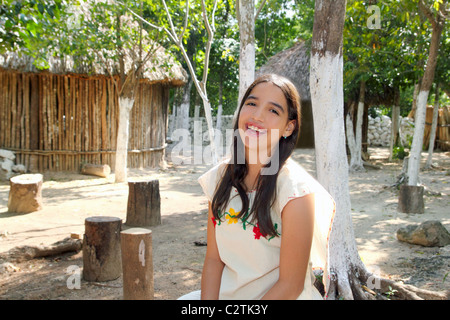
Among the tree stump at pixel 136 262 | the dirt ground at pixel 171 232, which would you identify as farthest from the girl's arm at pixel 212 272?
the dirt ground at pixel 171 232

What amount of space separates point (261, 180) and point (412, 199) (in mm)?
5415

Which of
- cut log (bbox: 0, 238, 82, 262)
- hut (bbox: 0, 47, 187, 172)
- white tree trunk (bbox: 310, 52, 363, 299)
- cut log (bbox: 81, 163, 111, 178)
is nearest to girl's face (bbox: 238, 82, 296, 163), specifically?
white tree trunk (bbox: 310, 52, 363, 299)

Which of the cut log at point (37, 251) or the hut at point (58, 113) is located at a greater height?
the hut at point (58, 113)

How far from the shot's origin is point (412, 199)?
20.9 feet

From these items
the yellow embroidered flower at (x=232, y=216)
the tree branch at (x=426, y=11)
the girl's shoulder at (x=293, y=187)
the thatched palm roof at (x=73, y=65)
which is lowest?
the yellow embroidered flower at (x=232, y=216)

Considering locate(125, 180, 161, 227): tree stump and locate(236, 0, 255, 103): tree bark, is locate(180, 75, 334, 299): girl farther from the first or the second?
locate(125, 180, 161, 227): tree stump

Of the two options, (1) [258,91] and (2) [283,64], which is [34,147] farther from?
(1) [258,91]

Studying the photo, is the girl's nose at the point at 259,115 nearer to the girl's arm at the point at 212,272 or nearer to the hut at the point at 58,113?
the girl's arm at the point at 212,272

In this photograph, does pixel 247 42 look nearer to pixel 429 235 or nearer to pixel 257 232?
pixel 429 235

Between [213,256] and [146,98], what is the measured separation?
1052 cm

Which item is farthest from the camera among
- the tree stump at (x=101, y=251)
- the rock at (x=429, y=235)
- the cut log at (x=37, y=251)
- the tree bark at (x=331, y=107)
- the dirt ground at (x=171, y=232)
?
the rock at (x=429, y=235)

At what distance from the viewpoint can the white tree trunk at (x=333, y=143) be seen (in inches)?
120

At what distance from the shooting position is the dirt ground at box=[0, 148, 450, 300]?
12.5 ft

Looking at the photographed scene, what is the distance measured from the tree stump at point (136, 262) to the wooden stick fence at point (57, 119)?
7701mm
